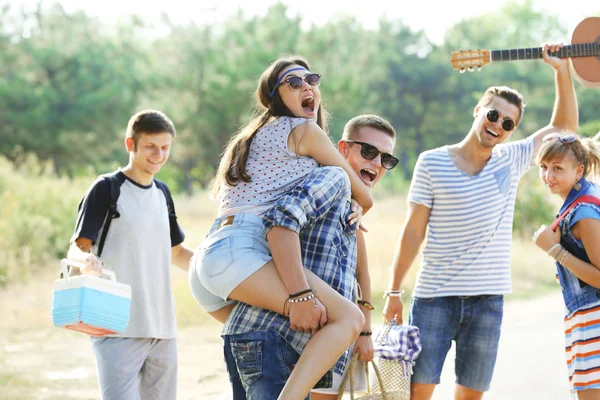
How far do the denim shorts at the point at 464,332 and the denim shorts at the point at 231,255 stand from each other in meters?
1.96

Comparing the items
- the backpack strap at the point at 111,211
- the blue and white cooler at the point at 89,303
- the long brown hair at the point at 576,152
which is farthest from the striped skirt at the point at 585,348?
the backpack strap at the point at 111,211

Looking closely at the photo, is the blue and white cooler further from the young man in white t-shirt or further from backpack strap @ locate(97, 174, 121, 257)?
backpack strap @ locate(97, 174, 121, 257)

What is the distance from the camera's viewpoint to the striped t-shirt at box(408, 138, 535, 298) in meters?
4.80

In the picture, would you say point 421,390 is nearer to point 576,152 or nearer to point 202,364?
point 576,152

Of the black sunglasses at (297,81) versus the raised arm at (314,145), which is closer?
the raised arm at (314,145)

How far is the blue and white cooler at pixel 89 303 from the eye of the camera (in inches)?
160

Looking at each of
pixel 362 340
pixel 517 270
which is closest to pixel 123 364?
pixel 362 340

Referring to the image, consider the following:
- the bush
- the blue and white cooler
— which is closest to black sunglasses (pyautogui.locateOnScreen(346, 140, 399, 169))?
the blue and white cooler

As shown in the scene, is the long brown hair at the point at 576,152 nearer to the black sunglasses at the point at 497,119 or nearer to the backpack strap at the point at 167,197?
the black sunglasses at the point at 497,119

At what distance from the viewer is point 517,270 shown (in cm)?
1642

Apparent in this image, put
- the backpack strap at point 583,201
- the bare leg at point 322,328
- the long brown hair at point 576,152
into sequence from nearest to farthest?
the bare leg at point 322,328
the backpack strap at point 583,201
the long brown hair at point 576,152

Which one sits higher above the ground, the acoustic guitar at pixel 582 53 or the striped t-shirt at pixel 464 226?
the acoustic guitar at pixel 582 53

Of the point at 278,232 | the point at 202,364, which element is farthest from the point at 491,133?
A: the point at 202,364

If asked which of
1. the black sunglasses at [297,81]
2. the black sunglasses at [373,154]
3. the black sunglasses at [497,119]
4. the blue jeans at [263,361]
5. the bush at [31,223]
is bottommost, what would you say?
the blue jeans at [263,361]
